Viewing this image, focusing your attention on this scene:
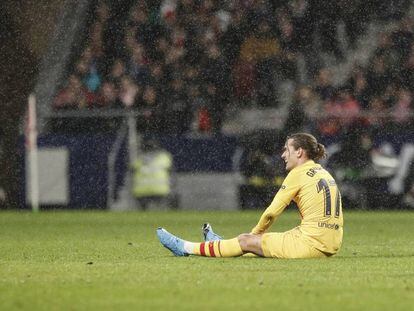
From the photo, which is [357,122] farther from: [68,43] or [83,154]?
[68,43]

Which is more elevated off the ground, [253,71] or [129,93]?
[253,71]

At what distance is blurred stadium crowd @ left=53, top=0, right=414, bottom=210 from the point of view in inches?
990

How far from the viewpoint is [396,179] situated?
24.8 meters

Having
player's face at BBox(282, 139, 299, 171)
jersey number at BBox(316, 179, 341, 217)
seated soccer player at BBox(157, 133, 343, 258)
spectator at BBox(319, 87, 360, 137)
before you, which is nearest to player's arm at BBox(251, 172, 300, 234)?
seated soccer player at BBox(157, 133, 343, 258)

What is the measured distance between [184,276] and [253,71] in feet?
57.2

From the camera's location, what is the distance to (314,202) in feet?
40.4

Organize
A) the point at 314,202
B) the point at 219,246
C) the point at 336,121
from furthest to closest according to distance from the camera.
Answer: the point at 336,121 < the point at 219,246 < the point at 314,202

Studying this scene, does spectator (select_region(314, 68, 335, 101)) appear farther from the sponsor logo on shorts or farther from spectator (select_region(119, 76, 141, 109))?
the sponsor logo on shorts

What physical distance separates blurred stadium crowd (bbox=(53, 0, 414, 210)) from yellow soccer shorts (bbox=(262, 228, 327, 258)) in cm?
1247

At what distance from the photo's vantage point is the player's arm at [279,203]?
475 inches

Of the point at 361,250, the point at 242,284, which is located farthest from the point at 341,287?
the point at 361,250

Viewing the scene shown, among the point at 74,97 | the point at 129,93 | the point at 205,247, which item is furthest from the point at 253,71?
the point at 205,247

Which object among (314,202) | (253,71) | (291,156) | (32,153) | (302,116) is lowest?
(32,153)

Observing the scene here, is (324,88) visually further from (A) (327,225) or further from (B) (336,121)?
(A) (327,225)
